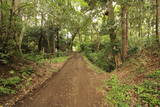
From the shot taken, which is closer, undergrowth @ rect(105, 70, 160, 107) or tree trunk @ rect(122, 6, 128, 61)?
undergrowth @ rect(105, 70, 160, 107)

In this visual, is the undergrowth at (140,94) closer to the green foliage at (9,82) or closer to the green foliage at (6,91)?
the green foliage at (6,91)

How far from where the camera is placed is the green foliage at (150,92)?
424 centimetres

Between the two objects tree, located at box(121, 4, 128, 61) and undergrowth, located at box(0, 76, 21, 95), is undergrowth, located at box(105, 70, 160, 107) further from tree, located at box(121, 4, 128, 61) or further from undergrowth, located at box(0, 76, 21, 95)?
tree, located at box(121, 4, 128, 61)

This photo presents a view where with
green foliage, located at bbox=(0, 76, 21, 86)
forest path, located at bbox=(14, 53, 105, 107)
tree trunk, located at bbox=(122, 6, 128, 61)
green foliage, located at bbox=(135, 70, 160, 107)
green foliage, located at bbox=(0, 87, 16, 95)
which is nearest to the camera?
green foliage, located at bbox=(135, 70, 160, 107)

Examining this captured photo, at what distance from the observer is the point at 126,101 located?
4.54 meters

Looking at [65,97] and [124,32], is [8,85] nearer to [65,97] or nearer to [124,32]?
[65,97]

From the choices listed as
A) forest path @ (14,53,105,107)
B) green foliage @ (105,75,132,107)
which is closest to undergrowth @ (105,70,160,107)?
green foliage @ (105,75,132,107)

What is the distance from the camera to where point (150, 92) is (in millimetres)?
4762

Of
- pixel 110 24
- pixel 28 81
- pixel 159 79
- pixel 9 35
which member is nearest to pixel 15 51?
pixel 9 35

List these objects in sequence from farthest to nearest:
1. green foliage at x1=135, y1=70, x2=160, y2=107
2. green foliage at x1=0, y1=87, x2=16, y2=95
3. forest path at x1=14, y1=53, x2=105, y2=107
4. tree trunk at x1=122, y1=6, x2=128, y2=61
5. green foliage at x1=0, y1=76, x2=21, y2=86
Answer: tree trunk at x1=122, y1=6, x2=128, y2=61 < green foliage at x1=0, y1=76, x2=21, y2=86 < green foliage at x1=0, y1=87, x2=16, y2=95 < forest path at x1=14, y1=53, x2=105, y2=107 < green foliage at x1=135, y1=70, x2=160, y2=107

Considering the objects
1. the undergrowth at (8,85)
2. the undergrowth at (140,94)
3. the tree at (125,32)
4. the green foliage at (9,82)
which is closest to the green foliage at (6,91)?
the undergrowth at (8,85)

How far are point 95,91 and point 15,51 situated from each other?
20.2 ft

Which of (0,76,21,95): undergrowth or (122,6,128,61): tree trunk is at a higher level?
(122,6,128,61): tree trunk

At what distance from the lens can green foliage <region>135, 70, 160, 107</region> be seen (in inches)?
167
